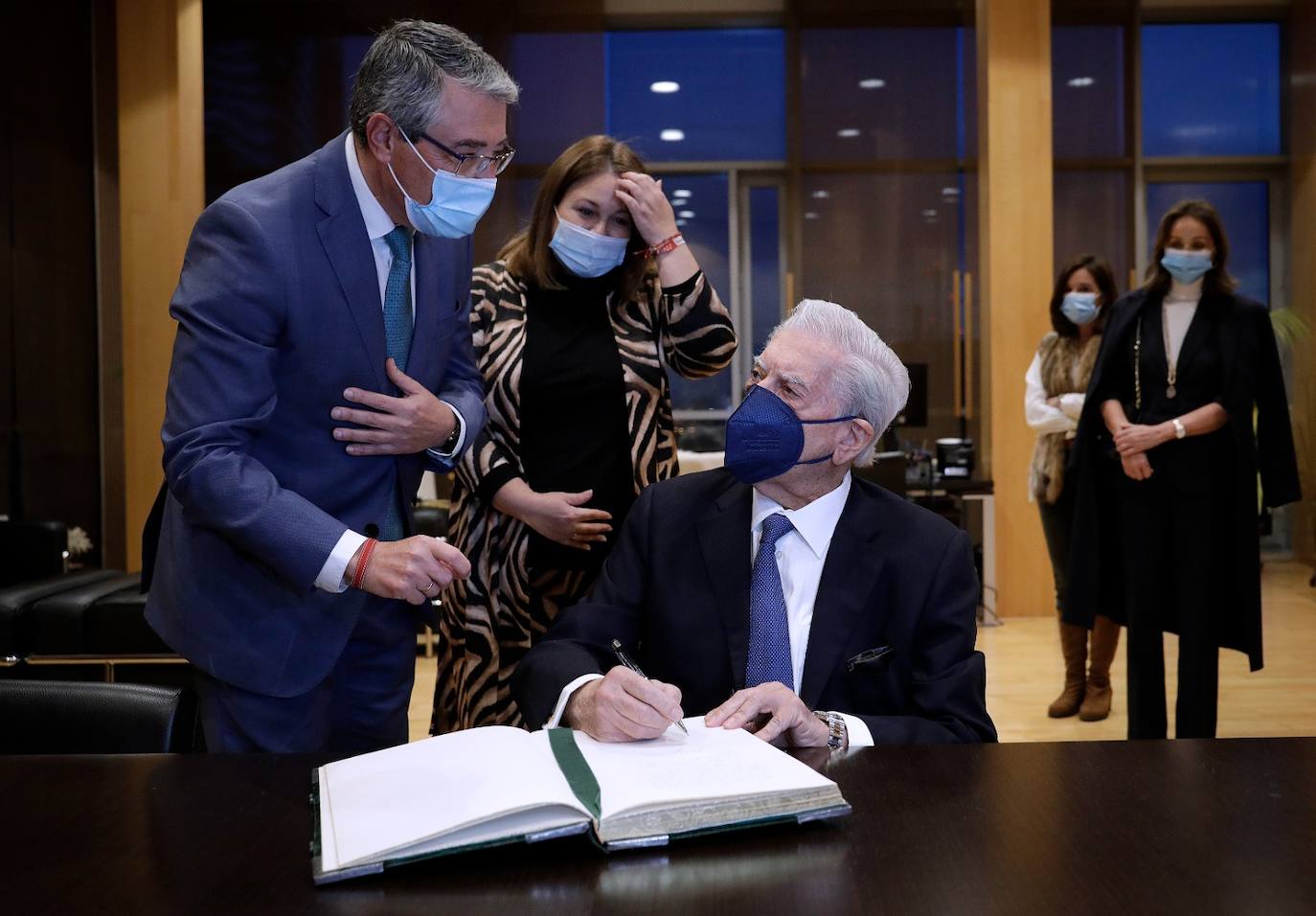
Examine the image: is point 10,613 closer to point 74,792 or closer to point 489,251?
point 74,792

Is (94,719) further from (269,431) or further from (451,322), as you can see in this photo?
(451,322)

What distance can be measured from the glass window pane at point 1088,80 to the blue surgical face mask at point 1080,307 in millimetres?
3505

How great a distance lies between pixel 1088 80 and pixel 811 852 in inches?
319

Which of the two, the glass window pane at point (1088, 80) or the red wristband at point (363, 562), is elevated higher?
the glass window pane at point (1088, 80)

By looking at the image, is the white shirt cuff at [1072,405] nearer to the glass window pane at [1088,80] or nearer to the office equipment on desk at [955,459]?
the office equipment on desk at [955,459]

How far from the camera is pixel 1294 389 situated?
27.7ft

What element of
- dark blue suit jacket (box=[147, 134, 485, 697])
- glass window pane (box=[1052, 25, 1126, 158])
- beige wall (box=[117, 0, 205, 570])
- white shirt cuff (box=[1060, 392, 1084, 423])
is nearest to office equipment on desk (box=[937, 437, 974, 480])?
white shirt cuff (box=[1060, 392, 1084, 423])

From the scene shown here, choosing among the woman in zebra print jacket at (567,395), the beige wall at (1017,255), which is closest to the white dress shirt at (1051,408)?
the beige wall at (1017,255)

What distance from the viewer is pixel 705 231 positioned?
8.58 metres

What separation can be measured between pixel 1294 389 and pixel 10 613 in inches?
306

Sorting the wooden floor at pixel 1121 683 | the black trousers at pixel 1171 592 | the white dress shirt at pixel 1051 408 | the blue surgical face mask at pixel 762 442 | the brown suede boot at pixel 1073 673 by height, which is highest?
the white dress shirt at pixel 1051 408

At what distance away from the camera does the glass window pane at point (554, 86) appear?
7.94 metres

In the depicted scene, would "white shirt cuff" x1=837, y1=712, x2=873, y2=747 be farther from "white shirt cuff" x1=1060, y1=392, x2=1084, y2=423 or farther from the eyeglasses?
"white shirt cuff" x1=1060, y1=392, x2=1084, y2=423

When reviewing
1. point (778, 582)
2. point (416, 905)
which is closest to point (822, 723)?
point (778, 582)
